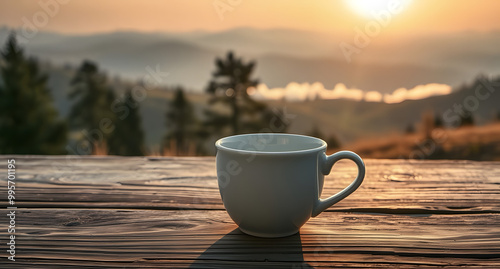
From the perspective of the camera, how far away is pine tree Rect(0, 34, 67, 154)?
10.3 metres

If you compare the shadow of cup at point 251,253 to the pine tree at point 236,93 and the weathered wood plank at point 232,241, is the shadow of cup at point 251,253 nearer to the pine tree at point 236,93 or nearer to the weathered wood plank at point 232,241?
the weathered wood plank at point 232,241

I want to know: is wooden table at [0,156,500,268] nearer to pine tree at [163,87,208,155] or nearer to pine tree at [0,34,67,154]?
pine tree at [0,34,67,154]

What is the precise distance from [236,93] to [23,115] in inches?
227

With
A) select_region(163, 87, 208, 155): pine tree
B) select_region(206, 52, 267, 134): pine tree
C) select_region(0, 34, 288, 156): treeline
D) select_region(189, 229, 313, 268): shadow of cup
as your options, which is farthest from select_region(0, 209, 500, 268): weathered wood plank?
select_region(163, 87, 208, 155): pine tree

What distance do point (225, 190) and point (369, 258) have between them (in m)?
0.23

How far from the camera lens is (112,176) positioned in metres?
0.94

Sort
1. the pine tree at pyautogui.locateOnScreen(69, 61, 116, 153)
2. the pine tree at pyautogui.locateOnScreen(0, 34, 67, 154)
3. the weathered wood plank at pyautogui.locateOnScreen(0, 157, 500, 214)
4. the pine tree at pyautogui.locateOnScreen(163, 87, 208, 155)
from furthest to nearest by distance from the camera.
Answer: the pine tree at pyautogui.locateOnScreen(69, 61, 116, 153), the pine tree at pyautogui.locateOnScreen(163, 87, 208, 155), the pine tree at pyautogui.locateOnScreen(0, 34, 67, 154), the weathered wood plank at pyautogui.locateOnScreen(0, 157, 500, 214)

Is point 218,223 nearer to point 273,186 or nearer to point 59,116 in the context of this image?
point 273,186

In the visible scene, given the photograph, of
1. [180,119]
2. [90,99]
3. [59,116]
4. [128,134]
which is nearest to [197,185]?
[59,116]

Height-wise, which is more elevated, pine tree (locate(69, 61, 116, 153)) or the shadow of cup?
pine tree (locate(69, 61, 116, 153))

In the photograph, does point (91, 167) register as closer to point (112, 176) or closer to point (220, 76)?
point (112, 176)

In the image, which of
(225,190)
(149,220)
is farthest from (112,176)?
(225,190)

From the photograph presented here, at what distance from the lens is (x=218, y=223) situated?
67 centimetres

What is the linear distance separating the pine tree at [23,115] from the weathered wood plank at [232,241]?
10919 millimetres
